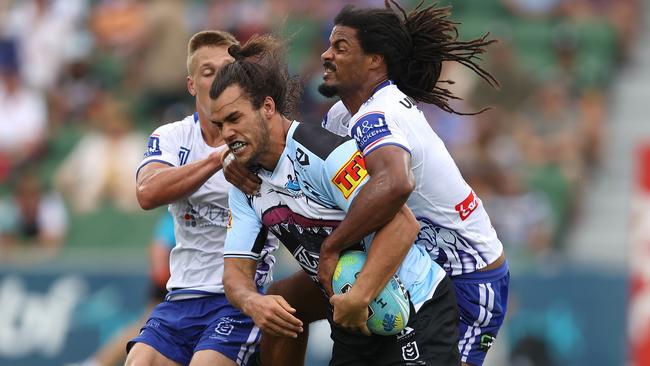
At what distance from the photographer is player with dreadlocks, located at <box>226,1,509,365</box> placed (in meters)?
5.72

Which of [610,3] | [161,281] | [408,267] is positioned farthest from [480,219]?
[610,3]

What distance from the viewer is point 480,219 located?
6.08m

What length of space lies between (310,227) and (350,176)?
0.36 metres

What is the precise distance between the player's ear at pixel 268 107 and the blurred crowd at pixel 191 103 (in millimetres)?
6663

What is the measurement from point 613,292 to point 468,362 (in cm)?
629

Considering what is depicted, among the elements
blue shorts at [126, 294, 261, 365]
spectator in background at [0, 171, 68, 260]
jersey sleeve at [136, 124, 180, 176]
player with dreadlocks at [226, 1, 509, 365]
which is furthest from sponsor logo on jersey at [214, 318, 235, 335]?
spectator in background at [0, 171, 68, 260]

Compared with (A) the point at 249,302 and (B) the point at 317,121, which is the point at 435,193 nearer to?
(A) the point at 249,302

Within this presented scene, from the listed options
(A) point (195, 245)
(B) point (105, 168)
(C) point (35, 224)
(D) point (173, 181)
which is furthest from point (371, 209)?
(B) point (105, 168)

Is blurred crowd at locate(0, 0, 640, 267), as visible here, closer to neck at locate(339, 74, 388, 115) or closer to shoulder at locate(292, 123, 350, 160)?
neck at locate(339, 74, 388, 115)

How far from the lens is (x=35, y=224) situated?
540 inches

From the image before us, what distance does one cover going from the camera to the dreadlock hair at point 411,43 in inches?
237

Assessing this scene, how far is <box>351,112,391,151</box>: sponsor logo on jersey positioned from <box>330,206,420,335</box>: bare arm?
0.33 metres

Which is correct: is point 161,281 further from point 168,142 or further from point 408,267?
point 408,267

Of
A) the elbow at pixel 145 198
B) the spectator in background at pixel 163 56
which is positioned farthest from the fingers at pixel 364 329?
the spectator in background at pixel 163 56
